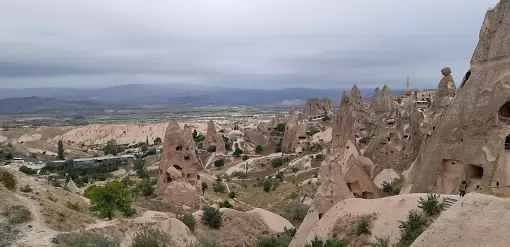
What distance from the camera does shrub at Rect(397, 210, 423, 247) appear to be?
47.0ft

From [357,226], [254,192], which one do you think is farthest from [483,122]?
[254,192]

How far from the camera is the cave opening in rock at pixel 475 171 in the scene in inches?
715

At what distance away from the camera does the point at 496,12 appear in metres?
18.9

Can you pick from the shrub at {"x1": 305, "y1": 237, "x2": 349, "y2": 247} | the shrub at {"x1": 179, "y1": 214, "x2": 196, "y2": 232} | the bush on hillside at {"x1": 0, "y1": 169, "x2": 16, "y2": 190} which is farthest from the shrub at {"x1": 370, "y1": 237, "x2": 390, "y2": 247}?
the bush on hillside at {"x1": 0, "y1": 169, "x2": 16, "y2": 190}

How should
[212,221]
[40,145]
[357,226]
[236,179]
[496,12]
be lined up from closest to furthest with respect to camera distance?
1. [357,226]
2. [496,12]
3. [212,221]
4. [236,179]
5. [40,145]

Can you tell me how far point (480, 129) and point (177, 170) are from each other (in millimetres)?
23708

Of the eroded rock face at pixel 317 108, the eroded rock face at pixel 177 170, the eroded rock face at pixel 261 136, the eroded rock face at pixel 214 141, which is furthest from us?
the eroded rock face at pixel 317 108

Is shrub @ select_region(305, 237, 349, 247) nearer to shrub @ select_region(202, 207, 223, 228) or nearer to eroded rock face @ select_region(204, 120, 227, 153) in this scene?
shrub @ select_region(202, 207, 223, 228)

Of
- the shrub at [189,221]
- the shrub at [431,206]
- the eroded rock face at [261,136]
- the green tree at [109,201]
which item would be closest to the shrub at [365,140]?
the shrub at [189,221]

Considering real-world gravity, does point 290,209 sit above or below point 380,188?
below

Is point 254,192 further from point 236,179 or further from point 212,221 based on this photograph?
point 212,221

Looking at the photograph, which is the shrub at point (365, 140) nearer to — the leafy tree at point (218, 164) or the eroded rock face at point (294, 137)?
the eroded rock face at point (294, 137)

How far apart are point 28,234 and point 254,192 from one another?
2595cm

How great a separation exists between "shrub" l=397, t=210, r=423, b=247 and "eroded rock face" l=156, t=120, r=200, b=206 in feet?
74.5
